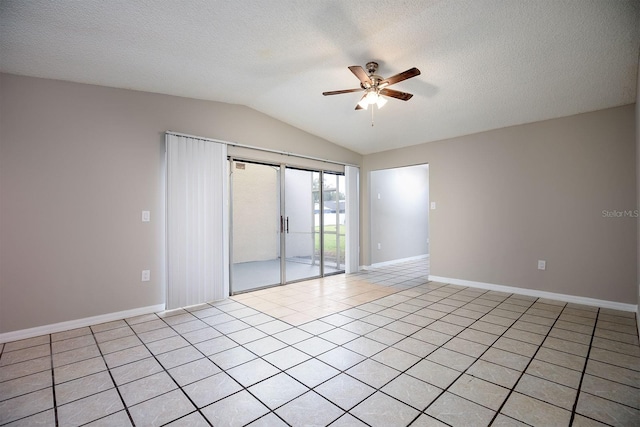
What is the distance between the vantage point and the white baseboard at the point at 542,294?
3.60 metres

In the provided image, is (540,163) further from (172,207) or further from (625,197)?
(172,207)

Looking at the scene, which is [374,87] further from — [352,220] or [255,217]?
[255,217]

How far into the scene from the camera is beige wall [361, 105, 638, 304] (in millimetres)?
3607

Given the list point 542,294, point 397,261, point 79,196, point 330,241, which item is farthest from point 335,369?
point 397,261

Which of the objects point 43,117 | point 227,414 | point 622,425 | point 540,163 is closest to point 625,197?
point 540,163

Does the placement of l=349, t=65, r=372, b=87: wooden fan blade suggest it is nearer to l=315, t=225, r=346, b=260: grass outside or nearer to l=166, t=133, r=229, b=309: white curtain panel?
l=166, t=133, r=229, b=309: white curtain panel

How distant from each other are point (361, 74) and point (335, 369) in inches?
99.5

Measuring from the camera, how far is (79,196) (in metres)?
3.18

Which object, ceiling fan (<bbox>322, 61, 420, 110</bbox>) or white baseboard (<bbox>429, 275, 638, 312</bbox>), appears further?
white baseboard (<bbox>429, 275, 638, 312</bbox>)

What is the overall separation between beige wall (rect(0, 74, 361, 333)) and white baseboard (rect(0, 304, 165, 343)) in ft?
0.16

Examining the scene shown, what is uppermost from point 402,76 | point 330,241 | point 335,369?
point 402,76

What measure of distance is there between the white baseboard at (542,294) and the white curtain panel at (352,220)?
4.86ft

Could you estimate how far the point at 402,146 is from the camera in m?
5.68

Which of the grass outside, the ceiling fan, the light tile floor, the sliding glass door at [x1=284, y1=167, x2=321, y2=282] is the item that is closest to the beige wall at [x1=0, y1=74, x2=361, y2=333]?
the light tile floor
